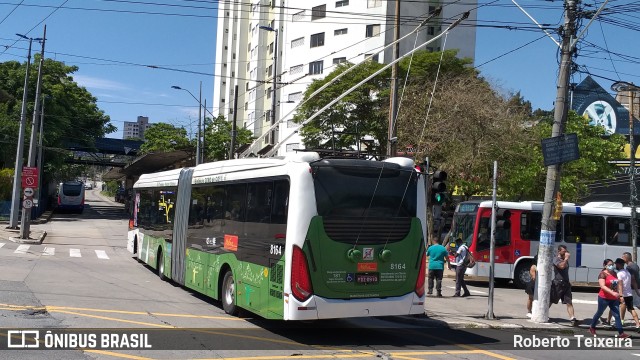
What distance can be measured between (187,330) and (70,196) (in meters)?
50.9

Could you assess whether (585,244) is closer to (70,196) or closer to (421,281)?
(421,281)

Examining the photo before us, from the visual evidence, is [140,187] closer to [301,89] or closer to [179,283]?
[179,283]

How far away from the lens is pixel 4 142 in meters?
46.4

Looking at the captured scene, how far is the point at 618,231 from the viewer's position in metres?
24.0

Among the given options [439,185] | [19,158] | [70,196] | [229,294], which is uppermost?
[19,158]

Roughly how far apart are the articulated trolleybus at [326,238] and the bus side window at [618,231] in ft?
48.7

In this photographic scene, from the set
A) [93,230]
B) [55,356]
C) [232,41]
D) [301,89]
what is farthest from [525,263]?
[232,41]

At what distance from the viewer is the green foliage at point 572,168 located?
2992 cm

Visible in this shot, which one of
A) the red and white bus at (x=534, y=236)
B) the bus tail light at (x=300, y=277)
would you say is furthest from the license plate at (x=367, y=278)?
the red and white bus at (x=534, y=236)

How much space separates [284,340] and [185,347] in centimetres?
195

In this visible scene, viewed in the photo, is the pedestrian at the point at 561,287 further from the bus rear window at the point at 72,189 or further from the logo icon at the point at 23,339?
the bus rear window at the point at 72,189

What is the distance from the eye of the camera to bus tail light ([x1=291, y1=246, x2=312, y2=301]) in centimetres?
1054

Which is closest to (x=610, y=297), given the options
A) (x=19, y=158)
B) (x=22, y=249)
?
(x=22, y=249)

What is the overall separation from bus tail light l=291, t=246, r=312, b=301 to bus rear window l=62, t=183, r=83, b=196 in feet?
172
